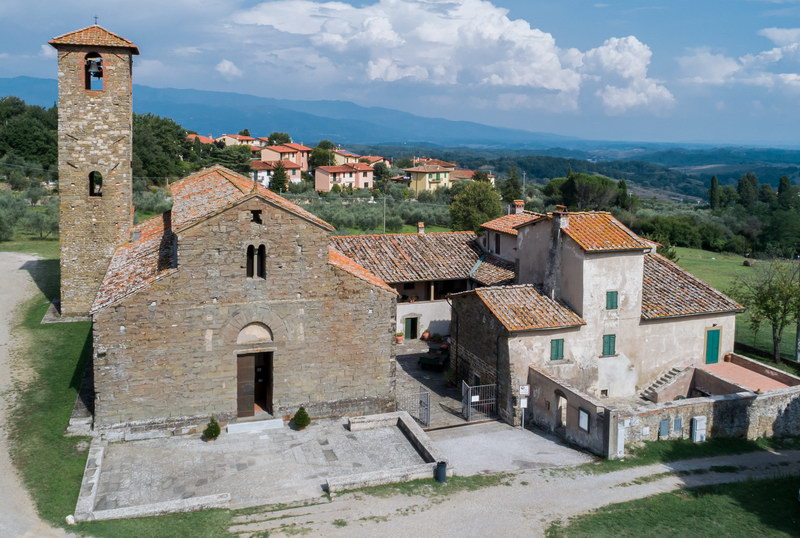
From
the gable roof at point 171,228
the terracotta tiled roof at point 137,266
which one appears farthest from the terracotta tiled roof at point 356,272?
the terracotta tiled roof at point 137,266

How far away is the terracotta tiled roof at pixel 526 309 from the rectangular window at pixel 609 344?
4.75 ft

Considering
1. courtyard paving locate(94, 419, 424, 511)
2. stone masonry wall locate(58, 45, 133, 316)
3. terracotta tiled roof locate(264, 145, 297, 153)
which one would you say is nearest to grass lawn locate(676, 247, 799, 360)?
courtyard paving locate(94, 419, 424, 511)

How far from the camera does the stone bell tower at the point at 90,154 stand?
29672mm

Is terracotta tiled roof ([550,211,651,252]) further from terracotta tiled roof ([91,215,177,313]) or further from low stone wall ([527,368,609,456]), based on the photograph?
terracotta tiled roof ([91,215,177,313])

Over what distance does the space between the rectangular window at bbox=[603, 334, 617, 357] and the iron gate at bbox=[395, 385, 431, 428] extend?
681cm

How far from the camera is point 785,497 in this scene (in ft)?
59.5

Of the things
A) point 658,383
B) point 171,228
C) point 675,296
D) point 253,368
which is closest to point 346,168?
point 675,296

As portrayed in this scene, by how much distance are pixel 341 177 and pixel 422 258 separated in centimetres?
7516

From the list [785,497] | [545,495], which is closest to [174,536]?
[545,495]

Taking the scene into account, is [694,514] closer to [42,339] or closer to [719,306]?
[719,306]

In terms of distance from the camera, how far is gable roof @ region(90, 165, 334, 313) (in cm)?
1998

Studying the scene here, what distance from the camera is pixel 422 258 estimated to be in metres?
33.1

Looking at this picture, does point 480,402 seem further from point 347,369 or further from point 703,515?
point 703,515

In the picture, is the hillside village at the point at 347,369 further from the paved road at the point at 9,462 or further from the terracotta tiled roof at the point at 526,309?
the paved road at the point at 9,462
